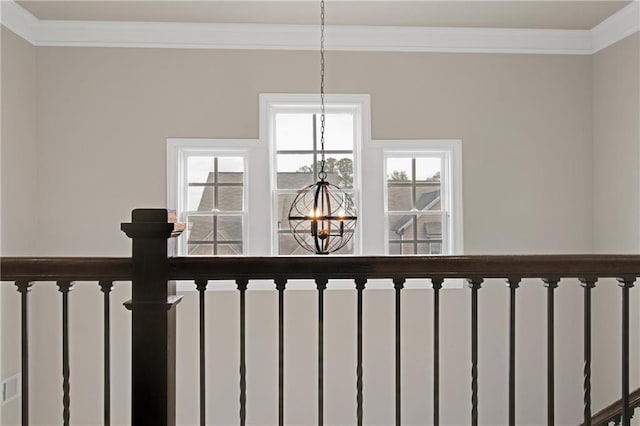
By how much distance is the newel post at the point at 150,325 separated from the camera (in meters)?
1.51

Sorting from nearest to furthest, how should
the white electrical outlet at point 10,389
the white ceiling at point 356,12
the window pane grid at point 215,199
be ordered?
the white electrical outlet at point 10,389 → the white ceiling at point 356,12 → the window pane grid at point 215,199

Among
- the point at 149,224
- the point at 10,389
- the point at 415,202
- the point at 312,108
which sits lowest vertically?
the point at 10,389

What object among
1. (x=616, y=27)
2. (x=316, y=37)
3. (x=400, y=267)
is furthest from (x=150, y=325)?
(x=616, y=27)

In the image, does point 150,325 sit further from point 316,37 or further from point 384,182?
point 316,37

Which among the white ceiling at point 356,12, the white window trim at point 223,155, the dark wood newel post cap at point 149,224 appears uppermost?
the white ceiling at point 356,12

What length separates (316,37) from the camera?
4523mm

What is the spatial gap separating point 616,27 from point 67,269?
4.20m

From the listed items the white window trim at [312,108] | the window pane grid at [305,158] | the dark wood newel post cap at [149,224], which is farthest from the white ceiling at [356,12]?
the dark wood newel post cap at [149,224]

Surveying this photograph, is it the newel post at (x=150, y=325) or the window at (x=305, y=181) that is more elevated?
the window at (x=305, y=181)

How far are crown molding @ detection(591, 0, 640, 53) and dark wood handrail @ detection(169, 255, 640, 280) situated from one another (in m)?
3.23

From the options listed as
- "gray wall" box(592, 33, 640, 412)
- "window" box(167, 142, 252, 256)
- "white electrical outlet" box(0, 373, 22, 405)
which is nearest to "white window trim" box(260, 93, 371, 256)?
"window" box(167, 142, 252, 256)

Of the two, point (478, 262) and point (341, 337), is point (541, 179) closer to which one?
point (341, 337)

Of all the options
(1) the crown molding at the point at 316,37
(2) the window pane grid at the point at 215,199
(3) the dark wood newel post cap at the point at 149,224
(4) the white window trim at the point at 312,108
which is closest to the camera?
(3) the dark wood newel post cap at the point at 149,224

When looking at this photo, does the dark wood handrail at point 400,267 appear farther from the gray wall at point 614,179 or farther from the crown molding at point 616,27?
the crown molding at point 616,27
